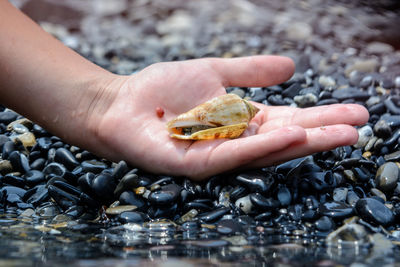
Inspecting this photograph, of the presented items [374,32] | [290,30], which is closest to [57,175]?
[290,30]

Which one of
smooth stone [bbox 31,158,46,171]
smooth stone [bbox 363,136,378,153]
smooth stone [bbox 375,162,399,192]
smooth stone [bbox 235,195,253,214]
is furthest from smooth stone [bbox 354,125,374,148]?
smooth stone [bbox 31,158,46,171]

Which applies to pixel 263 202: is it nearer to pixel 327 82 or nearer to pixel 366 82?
pixel 327 82

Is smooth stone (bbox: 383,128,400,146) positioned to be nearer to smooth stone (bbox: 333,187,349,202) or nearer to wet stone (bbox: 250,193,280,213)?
smooth stone (bbox: 333,187,349,202)

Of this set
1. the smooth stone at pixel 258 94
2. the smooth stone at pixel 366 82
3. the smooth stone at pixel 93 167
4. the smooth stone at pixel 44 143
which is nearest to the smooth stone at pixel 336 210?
the smooth stone at pixel 93 167

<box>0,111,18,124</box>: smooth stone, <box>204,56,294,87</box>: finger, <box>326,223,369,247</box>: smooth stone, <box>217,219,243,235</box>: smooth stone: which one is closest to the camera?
<box>326,223,369,247</box>: smooth stone

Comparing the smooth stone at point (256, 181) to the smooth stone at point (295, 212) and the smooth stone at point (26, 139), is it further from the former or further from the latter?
the smooth stone at point (26, 139)

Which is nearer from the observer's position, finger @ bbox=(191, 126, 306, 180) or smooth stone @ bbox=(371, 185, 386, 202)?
finger @ bbox=(191, 126, 306, 180)

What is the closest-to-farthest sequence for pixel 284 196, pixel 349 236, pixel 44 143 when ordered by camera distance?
pixel 349 236
pixel 284 196
pixel 44 143

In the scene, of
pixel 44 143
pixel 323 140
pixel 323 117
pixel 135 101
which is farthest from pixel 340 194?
pixel 44 143
